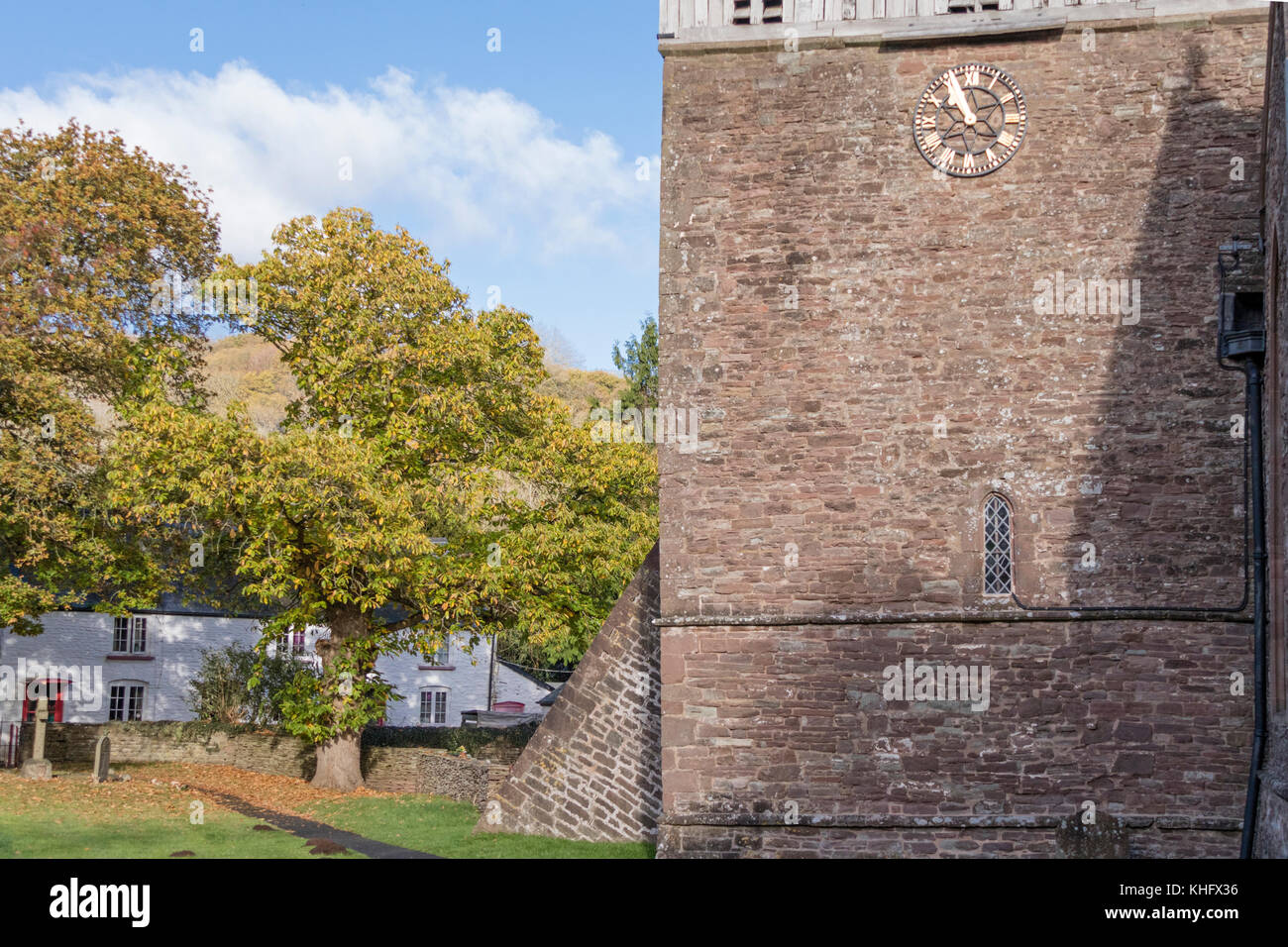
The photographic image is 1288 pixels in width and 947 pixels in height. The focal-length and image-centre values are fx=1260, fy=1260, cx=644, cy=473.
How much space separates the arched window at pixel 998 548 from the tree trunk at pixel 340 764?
55.6ft

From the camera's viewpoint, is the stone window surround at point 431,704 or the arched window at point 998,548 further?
the stone window surround at point 431,704

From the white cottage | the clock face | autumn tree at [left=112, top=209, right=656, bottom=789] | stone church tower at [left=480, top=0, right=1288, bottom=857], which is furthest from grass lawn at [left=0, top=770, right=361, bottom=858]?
the white cottage

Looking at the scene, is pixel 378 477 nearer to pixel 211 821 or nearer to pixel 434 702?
pixel 211 821

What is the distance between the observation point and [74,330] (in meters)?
23.0

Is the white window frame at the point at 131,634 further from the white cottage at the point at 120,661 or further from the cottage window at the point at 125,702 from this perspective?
the cottage window at the point at 125,702

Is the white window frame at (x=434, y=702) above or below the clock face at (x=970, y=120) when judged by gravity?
below

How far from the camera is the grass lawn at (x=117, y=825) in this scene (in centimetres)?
1537

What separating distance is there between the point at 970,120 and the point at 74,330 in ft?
54.6

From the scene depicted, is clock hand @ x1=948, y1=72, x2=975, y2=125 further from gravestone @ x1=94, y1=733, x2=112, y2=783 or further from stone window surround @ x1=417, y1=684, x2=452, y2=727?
stone window surround @ x1=417, y1=684, x2=452, y2=727

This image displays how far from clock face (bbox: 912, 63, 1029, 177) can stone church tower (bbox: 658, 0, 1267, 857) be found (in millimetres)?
33

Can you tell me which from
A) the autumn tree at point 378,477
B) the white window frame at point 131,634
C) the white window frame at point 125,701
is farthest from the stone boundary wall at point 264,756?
the white window frame at point 131,634
